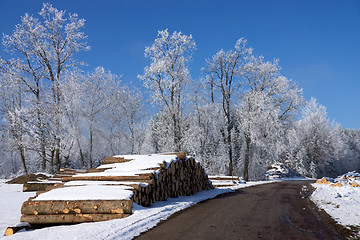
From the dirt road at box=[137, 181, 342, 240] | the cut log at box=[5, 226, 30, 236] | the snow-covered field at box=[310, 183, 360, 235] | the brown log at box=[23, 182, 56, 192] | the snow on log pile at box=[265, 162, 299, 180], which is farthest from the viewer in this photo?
the snow on log pile at box=[265, 162, 299, 180]

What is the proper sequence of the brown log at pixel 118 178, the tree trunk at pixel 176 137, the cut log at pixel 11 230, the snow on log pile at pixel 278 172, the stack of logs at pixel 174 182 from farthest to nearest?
the snow on log pile at pixel 278 172 → the tree trunk at pixel 176 137 → the brown log at pixel 118 178 → the stack of logs at pixel 174 182 → the cut log at pixel 11 230

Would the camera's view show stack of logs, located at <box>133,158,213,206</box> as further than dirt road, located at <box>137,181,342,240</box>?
Yes

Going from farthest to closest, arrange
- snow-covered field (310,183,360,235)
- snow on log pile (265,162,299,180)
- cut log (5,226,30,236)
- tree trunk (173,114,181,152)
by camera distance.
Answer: snow on log pile (265,162,299,180) < tree trunk (173,114,181,152) < snow-covered field (310,183,360,235) < cut log (5,226,30,236)

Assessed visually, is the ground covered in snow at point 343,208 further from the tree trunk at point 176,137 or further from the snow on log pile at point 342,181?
the tree trunk at point 176,137

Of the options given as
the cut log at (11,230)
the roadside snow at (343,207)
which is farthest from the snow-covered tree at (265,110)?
the cut log at (11,230)

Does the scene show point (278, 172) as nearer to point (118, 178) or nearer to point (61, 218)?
point (118, 178)

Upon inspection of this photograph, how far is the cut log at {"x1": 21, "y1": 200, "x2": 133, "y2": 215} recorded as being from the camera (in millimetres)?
6281

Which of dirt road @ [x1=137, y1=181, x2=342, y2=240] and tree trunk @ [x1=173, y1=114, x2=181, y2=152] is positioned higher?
tree trunk @ [x1=173, y1=114, x2=181, y2=152]

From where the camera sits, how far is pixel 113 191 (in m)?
7.04

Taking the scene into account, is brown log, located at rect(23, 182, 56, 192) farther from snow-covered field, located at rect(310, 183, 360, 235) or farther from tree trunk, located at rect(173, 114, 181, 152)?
snow-covered field, located at rect(310, 183, 360, 235)

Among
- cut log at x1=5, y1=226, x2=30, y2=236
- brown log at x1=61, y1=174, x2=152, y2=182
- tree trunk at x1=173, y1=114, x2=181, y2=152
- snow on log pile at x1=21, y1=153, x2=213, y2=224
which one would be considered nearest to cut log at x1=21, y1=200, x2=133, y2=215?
snow on log pile at x1=21, y1=153, x2=213, y2=224

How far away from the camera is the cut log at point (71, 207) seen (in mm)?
6281

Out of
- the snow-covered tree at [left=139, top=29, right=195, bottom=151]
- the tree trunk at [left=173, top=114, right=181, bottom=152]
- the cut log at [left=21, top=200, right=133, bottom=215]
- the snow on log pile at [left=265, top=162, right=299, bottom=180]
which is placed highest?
the snow-covered tree at [left=139, top=29, right=195, bottom=151]

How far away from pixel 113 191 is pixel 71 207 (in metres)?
1.10
